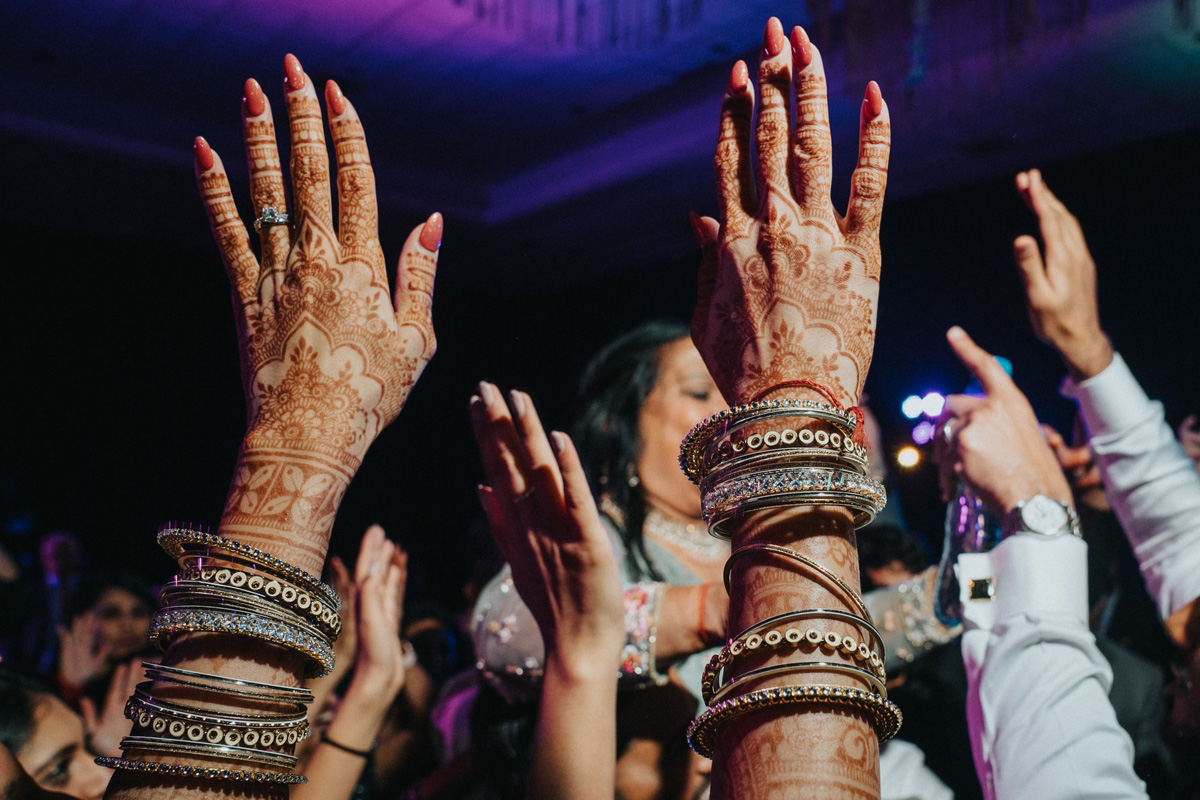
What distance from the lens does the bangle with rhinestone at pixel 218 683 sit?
78cm

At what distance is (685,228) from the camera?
15.5ft

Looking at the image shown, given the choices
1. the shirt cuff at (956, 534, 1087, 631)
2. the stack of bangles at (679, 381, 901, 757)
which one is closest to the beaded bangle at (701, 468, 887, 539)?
the stack of bangles at (679, 381, 901, 757)

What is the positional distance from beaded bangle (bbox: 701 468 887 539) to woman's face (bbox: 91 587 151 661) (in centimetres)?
321

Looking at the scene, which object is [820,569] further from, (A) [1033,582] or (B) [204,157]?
(B) [204,157]

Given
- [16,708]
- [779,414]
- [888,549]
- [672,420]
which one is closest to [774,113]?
[779,414]

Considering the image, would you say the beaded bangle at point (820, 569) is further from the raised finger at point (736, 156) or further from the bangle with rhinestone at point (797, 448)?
the raised finger at point (736, 156)

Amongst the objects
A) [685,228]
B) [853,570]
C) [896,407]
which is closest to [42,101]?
[685,228]

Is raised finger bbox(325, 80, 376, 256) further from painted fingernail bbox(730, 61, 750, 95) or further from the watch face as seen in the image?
the watch face

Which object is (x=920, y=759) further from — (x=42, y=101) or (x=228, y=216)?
(x=42, y=101)

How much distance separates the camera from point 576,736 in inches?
43.2

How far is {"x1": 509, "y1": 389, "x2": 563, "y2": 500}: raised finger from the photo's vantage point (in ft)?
3.79

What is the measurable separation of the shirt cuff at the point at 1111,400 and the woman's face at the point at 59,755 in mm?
1597

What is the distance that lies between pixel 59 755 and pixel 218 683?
102cm

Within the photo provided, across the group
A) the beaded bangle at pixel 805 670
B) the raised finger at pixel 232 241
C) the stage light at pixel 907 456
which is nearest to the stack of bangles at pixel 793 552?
the beaded bangle at pixel 805 670
